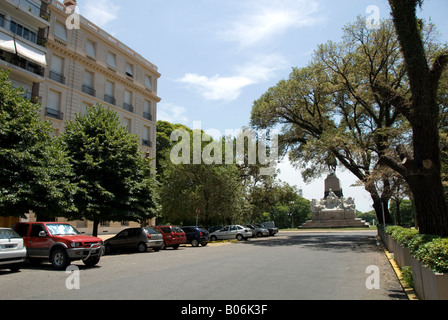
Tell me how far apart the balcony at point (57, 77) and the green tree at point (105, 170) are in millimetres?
10431

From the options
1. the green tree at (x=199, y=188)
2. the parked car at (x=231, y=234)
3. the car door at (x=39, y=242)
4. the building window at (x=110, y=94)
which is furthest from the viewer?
the building window at (x=110, y=94)

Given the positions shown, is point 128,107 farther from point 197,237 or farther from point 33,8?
point 197,237

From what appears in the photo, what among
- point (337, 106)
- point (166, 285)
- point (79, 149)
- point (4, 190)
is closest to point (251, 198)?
point (337, 106)

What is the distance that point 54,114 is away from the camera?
28203 millimetres

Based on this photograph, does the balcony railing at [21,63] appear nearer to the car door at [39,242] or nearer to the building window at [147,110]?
the building window at [147,110]

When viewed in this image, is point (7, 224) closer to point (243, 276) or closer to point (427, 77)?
point (243, 276)

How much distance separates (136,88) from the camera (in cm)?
3669

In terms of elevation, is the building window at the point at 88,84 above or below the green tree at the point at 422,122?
above

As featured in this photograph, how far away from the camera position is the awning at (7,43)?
23.3 meters

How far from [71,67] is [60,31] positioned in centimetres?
323

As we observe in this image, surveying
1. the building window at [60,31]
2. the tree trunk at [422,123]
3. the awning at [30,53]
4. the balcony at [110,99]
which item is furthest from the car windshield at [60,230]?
the building window at [60,31]

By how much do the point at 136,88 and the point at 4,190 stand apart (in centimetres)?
2447

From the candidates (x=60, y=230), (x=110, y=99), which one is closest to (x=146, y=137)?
(x=110, y=99)

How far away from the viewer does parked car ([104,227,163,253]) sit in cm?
1910
